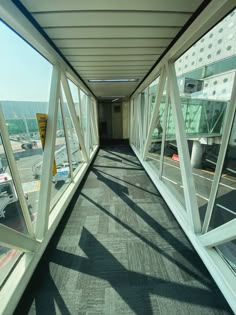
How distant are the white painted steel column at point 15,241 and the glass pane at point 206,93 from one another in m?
1.97

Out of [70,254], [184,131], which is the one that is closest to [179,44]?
[184,131]

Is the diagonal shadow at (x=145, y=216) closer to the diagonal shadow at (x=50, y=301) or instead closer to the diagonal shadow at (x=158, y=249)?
the diagonal shadow at (x=158, y=249)

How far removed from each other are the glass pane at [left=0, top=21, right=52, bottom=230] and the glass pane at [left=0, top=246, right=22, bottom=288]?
0.42 m

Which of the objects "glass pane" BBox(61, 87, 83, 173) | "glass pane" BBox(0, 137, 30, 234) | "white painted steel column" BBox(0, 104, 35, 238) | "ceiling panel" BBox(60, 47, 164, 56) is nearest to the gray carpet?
"white painted steel column" BBox(0, 104, 35, 238)

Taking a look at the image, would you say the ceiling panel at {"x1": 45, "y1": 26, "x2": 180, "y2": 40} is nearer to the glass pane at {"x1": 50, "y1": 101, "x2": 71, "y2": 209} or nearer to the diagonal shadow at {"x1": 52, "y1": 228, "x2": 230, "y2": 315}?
the glass pane at {"x1": 50, "y1": 101, "x2": 71, "y2": 209}

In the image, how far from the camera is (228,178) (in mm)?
1508

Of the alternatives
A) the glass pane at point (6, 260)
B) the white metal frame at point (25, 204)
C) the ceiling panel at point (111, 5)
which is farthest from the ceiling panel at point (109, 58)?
the glass pane at point (6, 260)

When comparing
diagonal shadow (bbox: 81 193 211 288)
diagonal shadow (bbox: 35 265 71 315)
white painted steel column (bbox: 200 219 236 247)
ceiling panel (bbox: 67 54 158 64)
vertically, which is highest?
ceiling panel (bbox: 67 54 158 64)

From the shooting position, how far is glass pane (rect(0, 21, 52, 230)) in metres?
1.36

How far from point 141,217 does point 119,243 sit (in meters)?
0.61

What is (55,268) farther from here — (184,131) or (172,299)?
(184,131)

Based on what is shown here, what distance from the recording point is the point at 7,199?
137cm

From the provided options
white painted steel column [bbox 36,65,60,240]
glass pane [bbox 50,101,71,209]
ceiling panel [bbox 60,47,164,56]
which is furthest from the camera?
glass pane [bbox 50,101,71,209]

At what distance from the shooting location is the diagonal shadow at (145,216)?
1921 millimetres
